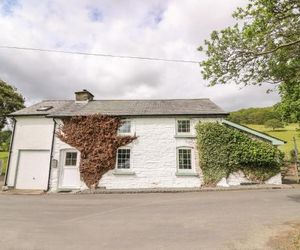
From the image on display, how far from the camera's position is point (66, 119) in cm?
1764

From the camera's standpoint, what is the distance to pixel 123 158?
1700 cm

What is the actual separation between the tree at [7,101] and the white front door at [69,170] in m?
17.0

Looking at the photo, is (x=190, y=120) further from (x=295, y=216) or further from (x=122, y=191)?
(x=295, y=216)

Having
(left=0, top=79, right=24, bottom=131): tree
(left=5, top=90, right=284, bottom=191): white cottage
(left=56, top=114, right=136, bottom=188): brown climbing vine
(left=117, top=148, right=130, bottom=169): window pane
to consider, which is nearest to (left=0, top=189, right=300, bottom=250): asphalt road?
(left=5, top=90, right=284, bottom=191): white cottage

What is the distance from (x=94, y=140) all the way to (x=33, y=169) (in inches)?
198

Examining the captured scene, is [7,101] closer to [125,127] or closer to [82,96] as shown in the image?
[82,96]

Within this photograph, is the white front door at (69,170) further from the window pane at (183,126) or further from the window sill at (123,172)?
the window pane at (183,126)

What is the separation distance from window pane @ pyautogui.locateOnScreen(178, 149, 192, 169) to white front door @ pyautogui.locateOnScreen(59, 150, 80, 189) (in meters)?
7.13

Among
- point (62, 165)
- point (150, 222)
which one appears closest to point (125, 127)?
point (62, 165)

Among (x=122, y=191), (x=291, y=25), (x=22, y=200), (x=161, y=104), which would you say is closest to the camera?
(x=291, y=25)

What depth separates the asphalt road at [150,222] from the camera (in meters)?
6.32

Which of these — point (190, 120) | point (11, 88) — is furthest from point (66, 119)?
point (11, 88)

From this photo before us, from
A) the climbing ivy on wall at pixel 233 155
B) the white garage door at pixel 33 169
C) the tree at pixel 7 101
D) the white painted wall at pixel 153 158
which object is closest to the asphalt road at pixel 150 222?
the climbing ivy on wall at pixel 233 155

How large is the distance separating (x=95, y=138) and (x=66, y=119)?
264cm
